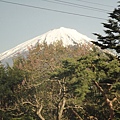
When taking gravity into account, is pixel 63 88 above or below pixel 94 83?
below

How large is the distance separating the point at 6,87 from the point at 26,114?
19.6 ft

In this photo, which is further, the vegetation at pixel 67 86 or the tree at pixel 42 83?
the tree at pixel 42 83

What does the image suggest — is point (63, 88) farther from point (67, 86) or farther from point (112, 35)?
point (112, 35)

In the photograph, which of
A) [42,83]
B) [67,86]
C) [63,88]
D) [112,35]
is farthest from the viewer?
[42,83]

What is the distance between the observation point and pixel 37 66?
134ft

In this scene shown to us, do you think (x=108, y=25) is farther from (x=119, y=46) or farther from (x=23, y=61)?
(x=23, y=61)

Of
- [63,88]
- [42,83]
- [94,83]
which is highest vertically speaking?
[42,83]

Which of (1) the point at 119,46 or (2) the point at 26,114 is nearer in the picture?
(1) the point at 119,46

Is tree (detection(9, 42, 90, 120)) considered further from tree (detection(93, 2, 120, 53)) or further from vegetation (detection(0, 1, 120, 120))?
tree (detection(93, 2, 120, 53))

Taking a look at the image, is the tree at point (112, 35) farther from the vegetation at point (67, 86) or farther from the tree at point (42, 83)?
the tree at point (42, 83)

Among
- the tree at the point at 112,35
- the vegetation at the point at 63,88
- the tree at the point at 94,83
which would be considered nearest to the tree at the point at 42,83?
the vegetation at the point at 63,88

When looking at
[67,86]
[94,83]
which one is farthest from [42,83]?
[94,83]

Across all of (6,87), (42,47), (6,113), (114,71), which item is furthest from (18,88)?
(114,71)

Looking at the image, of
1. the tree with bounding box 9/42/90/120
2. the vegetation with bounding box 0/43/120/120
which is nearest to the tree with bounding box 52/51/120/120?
the vegetation with bounding box 0/43/120/120
